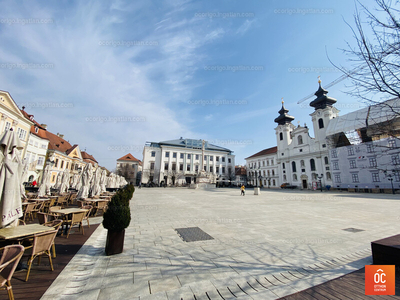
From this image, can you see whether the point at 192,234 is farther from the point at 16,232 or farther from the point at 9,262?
the point at 9,262

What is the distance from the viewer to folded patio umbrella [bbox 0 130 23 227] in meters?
3.46

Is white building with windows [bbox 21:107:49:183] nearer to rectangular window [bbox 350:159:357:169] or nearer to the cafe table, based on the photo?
the cafe table

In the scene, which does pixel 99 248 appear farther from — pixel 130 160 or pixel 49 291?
pixel 130 160

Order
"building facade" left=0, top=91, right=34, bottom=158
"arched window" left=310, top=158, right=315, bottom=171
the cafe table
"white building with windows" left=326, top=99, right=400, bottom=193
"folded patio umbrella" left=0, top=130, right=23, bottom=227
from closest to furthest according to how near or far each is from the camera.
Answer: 1. the cafe table
2. "folded patio umbrella" left=0, top=130, right=23, bottom=227
3. "building facade" left=0, top=91, right=34, bottom=158
4. "white building with windows" left=326, top=99, right=400, bottom=193
5. "arched window" left=310, top=158, right=315, bottom=171

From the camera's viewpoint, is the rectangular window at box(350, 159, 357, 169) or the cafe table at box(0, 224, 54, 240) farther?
the rectangular window at box(350, 159, 357, 169)

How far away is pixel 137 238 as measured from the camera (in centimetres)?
539

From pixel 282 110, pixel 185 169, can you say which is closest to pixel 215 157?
pixel 185 169

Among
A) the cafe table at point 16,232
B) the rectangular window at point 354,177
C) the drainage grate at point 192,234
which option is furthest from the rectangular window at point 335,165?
the cafe table at point 16,232

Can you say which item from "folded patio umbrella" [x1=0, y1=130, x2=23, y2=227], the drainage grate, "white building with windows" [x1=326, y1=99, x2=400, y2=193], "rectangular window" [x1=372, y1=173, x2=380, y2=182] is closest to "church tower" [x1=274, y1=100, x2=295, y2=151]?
"white building with windows" [x1=326, y1=99, x2=400, y2=193]

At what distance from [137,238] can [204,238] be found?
206cm

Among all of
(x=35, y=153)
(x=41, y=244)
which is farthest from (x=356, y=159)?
(x=35, y=153)

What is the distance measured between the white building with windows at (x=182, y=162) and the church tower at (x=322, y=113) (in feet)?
102

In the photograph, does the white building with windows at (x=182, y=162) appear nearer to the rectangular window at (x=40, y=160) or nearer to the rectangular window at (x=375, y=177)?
the rectangular window at (x=40, y=160)
